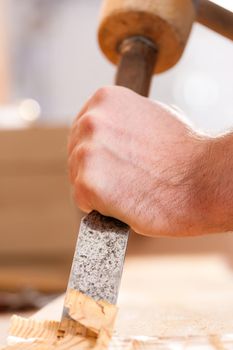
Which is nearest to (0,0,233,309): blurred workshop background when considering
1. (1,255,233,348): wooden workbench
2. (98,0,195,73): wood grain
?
(1,255,233,348): wooden workbench

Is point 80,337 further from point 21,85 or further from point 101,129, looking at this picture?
point 21,85

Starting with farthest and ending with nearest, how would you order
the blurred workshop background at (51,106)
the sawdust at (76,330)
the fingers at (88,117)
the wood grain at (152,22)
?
the blurred workshop background at (51,106) → the wood grain at (152,22) → the fingers at (88,117) → the sawdust at (76,330)

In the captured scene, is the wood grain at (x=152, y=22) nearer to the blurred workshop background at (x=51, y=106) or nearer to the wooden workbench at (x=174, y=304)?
the wooden workbench at (x=174, y=304)

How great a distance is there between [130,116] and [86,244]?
127 millimetres

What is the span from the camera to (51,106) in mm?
3268

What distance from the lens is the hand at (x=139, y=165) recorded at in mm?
516

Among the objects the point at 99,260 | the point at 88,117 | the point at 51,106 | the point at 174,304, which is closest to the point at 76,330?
the point at 99,260

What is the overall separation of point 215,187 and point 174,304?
283 mm

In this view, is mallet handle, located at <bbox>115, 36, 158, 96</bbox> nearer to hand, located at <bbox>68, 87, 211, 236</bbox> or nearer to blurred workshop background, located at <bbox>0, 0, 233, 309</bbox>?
hand, located at <bbox>68, 87, 211, 236</bbox>

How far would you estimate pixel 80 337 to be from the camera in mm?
465

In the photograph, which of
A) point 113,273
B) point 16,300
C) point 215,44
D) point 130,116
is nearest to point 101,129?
point 130,116

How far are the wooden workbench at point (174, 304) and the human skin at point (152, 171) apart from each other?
0.27ft

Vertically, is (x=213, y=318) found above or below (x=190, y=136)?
below

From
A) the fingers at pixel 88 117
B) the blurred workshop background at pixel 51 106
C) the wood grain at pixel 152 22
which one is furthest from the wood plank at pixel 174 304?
the blurred workshop background at pixel 51 106
